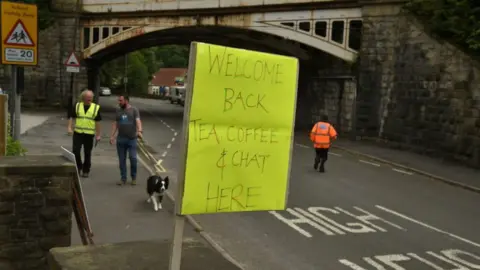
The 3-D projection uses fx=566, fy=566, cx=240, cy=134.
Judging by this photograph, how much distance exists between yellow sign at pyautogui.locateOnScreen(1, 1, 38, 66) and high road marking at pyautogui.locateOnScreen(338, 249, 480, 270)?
17.6ft

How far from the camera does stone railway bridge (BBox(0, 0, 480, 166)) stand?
18.3 metres

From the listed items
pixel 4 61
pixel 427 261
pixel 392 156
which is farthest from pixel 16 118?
pixel 392 156

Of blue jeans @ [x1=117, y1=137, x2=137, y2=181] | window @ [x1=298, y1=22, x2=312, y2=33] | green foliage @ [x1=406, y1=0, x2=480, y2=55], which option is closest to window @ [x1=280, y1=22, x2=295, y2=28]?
window @ [x1=298, y1=22, x2=312, y2=33]

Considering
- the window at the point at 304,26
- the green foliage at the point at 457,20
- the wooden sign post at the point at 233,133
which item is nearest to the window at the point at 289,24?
the window at the point at 304,26

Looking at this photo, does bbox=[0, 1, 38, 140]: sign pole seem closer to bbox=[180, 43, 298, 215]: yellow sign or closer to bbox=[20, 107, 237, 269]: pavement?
bbox=[20, 107, 237, 269]: pavement

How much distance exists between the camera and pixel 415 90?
2014 cm

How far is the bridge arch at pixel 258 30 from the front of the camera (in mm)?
24469

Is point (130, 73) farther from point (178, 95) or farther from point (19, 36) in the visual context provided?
point (19, 36)

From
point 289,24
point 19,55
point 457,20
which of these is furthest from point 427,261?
point 289,24

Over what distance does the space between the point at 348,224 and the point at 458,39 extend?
38.8 feet

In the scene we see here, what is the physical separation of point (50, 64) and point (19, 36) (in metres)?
26.3

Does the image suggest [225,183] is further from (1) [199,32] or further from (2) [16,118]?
(1) [199,32]

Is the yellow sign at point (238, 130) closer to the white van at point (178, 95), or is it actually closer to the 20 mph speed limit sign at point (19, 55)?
the 20 mph speed limit sign at point (19, 55)

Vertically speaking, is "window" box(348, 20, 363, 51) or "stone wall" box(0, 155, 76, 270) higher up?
"window" box(348, 20, 363, 51)
